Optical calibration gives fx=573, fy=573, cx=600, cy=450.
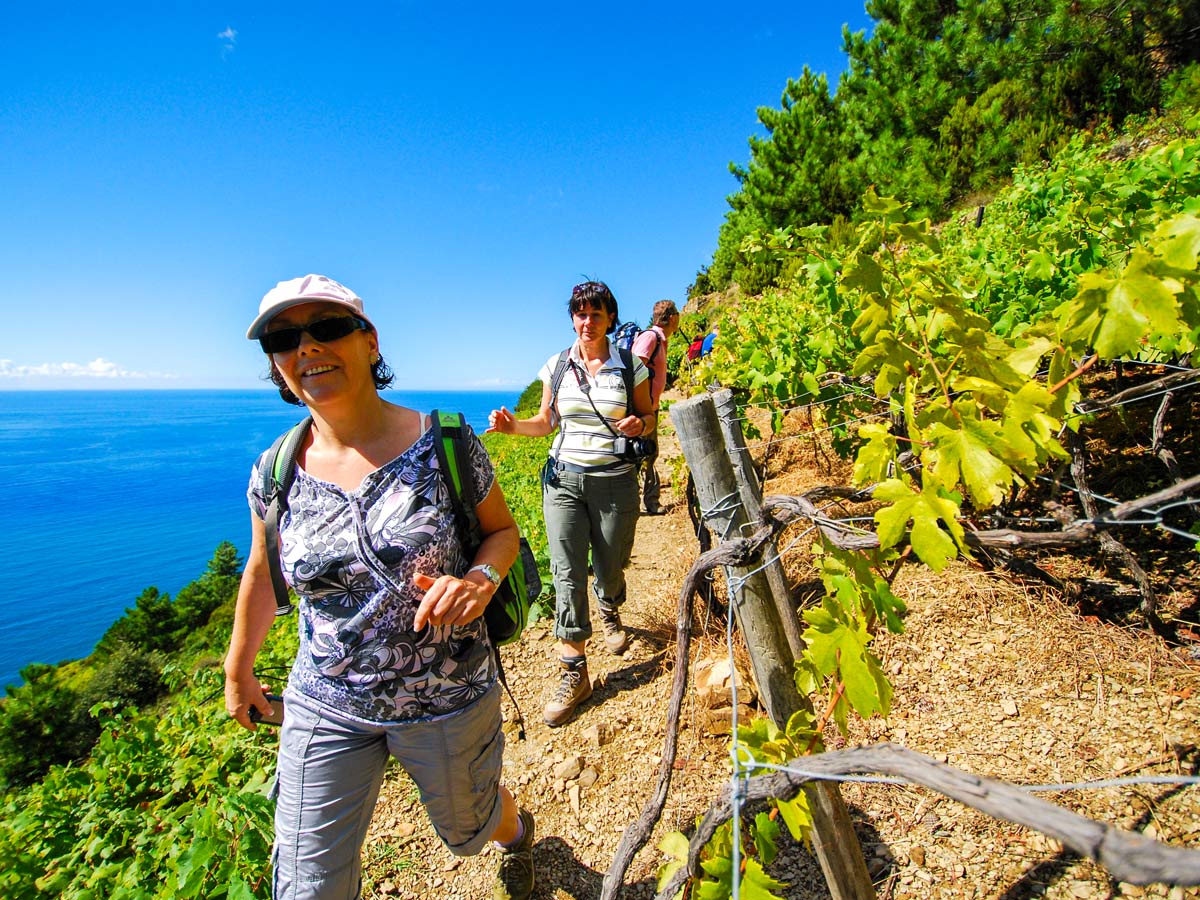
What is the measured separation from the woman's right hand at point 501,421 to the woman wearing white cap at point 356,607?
91 centimetres

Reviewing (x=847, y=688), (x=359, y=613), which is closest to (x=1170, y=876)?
(x=847, y=688)

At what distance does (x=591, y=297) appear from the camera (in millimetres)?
2680

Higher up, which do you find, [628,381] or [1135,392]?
[628,381]

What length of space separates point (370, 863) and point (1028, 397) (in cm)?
268

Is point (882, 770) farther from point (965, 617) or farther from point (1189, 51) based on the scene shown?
point (1189, 51)

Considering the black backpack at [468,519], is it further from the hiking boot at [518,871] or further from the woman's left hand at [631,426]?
the woman's left hand at [631,426]

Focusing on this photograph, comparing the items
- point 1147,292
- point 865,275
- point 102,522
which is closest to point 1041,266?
point 865,275

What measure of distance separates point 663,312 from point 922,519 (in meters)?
4.08

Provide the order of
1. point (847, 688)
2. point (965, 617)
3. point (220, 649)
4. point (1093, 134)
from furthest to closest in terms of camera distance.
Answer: point (1093, 134)
point (220, 649)
point (965, 617)
point (847, 688)

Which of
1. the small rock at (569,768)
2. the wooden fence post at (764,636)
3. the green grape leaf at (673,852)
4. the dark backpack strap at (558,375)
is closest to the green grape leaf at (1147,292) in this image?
the wooden fence post at (764,636)

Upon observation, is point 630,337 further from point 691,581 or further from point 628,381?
point 691,581

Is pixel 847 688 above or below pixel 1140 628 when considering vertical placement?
above

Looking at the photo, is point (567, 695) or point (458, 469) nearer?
point (458, 469)

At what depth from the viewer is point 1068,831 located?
50 cm
